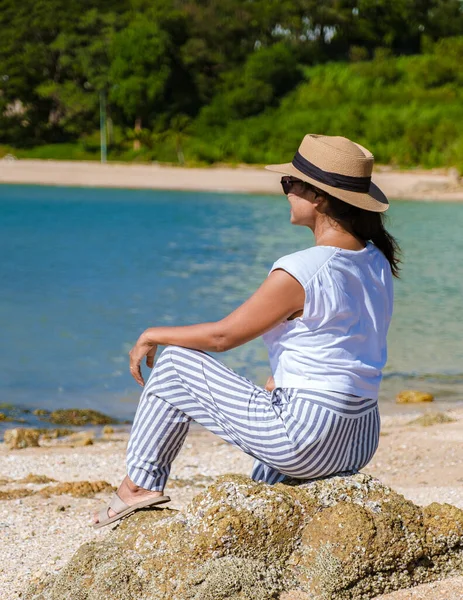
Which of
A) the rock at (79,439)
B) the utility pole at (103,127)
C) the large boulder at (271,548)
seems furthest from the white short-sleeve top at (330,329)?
the utility pole at (103,127)

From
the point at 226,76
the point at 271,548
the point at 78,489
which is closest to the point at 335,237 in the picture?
the point at 271,548

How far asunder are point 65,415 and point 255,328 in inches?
210

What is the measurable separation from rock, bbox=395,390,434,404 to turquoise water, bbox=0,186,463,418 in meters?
0.11

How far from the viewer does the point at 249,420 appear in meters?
2.82

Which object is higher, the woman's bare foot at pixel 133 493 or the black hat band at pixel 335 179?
the black hat band at pixel 335 179

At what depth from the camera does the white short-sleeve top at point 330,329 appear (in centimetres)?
276

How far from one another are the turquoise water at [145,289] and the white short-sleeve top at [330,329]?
537 centimetres

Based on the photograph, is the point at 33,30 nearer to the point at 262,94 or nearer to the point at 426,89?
the point at 262,94

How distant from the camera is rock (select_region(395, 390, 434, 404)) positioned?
829 centimetres

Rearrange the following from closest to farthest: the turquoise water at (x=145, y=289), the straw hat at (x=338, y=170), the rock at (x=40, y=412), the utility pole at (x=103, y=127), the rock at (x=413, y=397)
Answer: the straw hat at (x=338, y=170), the rock at (x=40, y=412), the rock at (x=413, y=397), the turquoise water at (x=145, y=289), the utility pole at (x=103, y=127)

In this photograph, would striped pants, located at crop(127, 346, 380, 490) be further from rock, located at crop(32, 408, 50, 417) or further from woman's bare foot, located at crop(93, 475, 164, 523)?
rock, located at crop(32, 408, 50, 417)

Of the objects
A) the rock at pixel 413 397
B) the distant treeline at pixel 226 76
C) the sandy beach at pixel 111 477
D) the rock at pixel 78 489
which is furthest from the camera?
the distant treeline at pixel 226 76

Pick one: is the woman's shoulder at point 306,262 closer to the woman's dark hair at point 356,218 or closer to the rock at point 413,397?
the woman's dark hair at point 356,218

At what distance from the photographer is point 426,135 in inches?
1924
